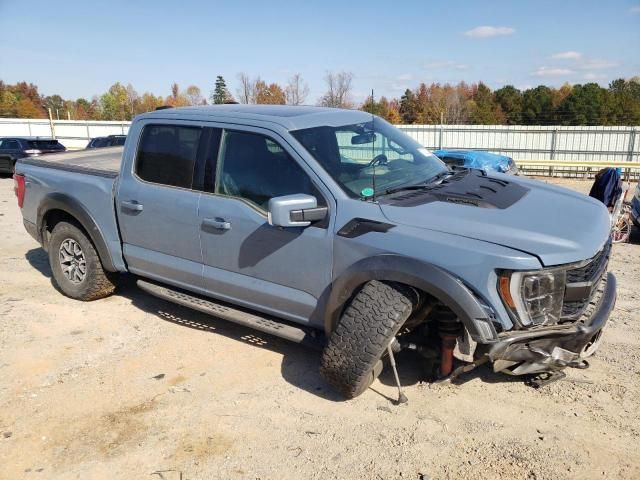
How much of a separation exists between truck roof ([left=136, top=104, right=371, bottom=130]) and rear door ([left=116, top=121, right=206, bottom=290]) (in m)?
0.11

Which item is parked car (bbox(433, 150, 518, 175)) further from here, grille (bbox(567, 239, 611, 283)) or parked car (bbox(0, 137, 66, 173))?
parked car (bbox(0, 137, 66, 173))

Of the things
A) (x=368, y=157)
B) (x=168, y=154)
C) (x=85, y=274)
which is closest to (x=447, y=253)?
(x=368, y=157)

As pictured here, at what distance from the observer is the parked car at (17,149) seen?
18250 mm

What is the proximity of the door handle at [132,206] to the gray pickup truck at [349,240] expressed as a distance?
0.01 metres

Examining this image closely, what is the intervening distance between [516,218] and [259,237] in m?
1.71

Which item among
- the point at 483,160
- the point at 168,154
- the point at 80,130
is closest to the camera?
the point at 168,154

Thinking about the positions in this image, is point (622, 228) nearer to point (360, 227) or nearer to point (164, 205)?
point (360, 227)

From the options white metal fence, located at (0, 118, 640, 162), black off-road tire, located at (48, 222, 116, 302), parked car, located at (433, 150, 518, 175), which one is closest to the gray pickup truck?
black off-road tire, located at (48, 222, 116, 302)

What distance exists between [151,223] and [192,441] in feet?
6.36

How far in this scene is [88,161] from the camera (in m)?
5.71

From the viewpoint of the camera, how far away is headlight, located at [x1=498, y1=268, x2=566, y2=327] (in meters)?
2.84

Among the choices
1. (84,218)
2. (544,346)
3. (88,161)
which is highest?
(88,161)

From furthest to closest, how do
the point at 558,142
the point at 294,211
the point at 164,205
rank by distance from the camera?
the point at 558,142 → the point at 164,205 → the point at 294,211

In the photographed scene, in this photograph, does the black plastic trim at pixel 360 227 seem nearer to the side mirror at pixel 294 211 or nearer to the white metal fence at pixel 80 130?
the side mirror at pixel 294 211
